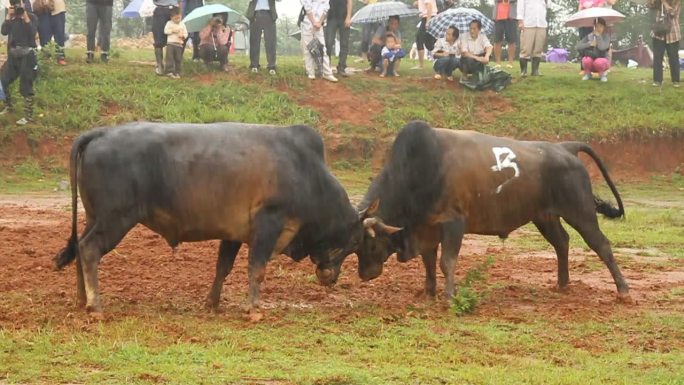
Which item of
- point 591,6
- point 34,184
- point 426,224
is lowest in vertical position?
point 34,184

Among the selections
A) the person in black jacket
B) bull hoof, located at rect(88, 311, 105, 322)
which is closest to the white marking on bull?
bull hoof, located at rect(88, 311, 105, 322)

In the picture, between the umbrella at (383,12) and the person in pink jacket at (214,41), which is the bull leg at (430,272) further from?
the umbrella at (383,12)

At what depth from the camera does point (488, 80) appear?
24109 millimetres

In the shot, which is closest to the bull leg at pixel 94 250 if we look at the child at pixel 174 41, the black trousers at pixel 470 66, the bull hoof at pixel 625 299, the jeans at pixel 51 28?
the bull hoof at pixel 625 299

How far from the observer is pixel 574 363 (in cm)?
798

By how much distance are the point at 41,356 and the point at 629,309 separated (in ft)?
17.5

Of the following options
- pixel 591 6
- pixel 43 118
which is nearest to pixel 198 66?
pixel 43 118

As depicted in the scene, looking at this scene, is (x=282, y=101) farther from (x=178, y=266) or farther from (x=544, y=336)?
(x=544, y=336)

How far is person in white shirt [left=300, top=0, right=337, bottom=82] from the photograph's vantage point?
2233 centimetres

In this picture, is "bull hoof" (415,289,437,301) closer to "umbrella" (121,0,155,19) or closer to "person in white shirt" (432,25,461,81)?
"person in white shirt" (432,25,461,81)

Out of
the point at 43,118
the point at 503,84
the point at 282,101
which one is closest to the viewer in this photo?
the point at 43,118

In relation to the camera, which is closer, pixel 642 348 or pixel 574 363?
pixel 574 363

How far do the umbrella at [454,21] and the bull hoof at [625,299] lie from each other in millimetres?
13024

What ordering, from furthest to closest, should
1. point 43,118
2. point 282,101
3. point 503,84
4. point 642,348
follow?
1. point 503,84
2. point 282,101
3. point 43,118
4. point 642,348
